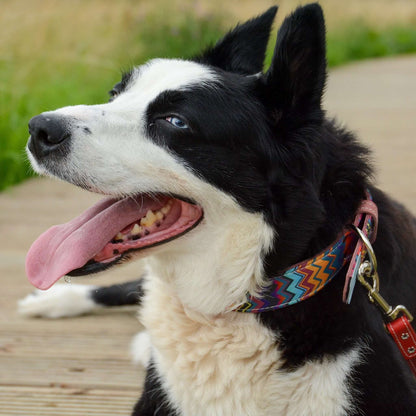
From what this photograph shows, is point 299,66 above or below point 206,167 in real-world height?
above

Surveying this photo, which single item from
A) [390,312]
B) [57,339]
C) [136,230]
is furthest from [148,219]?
[57,339]

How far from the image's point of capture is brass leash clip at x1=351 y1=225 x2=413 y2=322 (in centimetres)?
219

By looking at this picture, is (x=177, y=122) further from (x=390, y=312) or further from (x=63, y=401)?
(x=63, y=401)

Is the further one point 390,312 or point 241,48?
point 241,48

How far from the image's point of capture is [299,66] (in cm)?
220

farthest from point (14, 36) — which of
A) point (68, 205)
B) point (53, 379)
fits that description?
point (53, 379)

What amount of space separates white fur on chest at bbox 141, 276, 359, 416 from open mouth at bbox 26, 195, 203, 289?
0.30m

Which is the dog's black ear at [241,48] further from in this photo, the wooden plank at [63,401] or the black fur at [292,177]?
the wooden plank at [63,401]

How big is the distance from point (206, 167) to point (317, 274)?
1.56 ft

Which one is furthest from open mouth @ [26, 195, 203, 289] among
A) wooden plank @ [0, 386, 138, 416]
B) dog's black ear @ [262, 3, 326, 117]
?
wooden plank @ [0, 386, 138, 416]

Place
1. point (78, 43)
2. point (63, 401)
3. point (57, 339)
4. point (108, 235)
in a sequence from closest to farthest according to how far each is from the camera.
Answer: point (108, 235), point (63, 401), point (57, 339), point (78, 43)

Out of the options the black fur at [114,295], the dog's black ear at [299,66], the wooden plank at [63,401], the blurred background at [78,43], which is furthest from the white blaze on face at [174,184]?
the blurred background at [78,43]

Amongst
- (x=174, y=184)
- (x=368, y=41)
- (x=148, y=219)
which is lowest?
(x=368, y=41)

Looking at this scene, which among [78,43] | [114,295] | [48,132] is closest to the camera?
[48,132]
